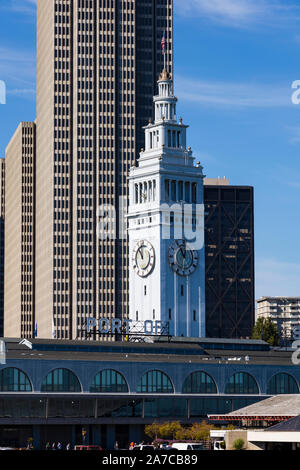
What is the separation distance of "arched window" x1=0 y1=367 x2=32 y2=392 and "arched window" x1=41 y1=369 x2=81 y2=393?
3.04 meters

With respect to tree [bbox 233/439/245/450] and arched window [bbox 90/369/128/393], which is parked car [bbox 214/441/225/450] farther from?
arched window [bbox 90/369/128/393]

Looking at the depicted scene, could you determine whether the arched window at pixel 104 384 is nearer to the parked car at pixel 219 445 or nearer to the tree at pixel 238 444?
the parked car at pixel 219 445

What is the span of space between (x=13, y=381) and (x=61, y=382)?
8.56 metres

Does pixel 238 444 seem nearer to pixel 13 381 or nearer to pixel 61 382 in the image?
pixel 61 382

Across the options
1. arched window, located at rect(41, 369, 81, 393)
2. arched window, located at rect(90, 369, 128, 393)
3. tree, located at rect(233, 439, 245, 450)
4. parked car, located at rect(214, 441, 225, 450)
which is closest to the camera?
tree, located at rect(233, 439, 245, 450)

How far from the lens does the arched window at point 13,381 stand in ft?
625

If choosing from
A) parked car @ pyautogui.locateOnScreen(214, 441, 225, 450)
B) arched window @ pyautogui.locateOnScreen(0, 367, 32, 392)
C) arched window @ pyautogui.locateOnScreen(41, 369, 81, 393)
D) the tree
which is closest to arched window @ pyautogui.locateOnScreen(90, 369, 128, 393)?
arched window @ pyautogui.locateOnScreen(41, 369, 81, 393)

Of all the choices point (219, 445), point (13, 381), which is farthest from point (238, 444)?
point (13, 381)

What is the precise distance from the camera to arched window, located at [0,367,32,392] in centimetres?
19038

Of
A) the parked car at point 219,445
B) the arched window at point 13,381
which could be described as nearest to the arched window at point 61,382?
the arched window at point 13,381

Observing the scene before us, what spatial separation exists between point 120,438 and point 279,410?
116ft

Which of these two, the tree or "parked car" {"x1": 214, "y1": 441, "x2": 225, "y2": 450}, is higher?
the tree

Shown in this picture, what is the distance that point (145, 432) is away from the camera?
195875 millimetres
